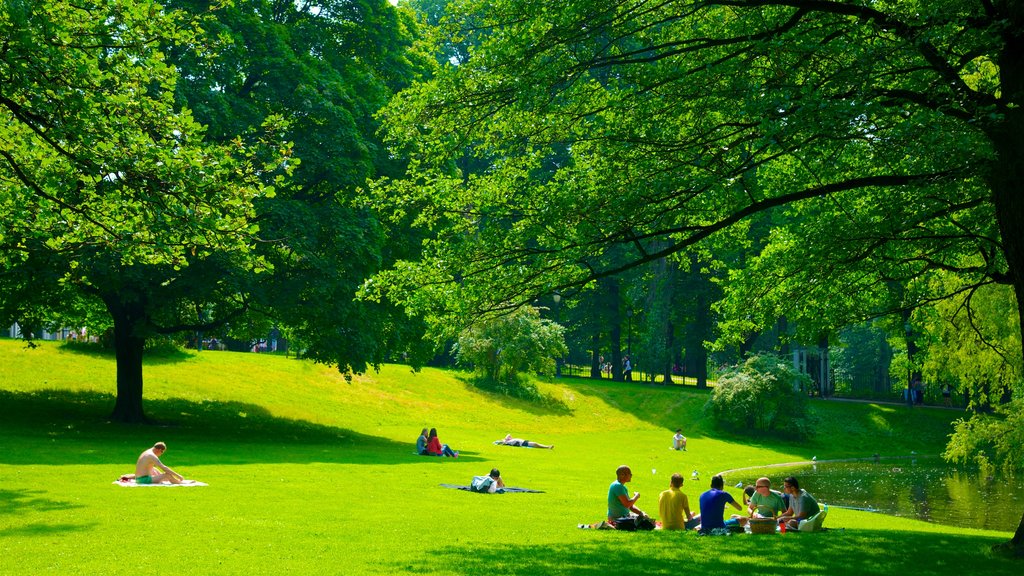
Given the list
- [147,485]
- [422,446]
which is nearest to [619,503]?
[147,485]

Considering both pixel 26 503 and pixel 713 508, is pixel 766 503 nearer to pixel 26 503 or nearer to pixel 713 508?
pixel 713 508

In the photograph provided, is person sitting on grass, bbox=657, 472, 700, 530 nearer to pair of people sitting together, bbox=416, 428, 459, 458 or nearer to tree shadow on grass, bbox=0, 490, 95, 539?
tree shadow on grass, bbox=0, 490, 95, 539

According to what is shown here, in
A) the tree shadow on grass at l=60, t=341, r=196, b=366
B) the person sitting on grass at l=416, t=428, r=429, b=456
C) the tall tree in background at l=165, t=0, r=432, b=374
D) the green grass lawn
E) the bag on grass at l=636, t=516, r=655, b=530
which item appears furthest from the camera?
the tree shadow on grass at l=60, t=341, r=196, b=366

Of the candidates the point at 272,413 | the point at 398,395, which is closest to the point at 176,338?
the point at 272,413

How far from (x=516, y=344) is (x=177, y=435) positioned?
26919 millimetres

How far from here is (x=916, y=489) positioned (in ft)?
105

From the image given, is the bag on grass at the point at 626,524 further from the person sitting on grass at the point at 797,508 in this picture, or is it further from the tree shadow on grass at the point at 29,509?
the tree shadow on grass at the point at 29,509

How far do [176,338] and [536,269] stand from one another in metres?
33.5

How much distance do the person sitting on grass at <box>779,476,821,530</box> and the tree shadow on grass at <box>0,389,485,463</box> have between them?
14489 millimetres

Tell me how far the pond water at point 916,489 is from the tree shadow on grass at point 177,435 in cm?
1284

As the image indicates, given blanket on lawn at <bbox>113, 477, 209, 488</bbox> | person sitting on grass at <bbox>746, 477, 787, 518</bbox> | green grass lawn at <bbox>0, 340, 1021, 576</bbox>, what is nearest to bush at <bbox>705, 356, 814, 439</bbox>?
green grass lawn at <bbox>0, 340, 1021, 576</bbox>

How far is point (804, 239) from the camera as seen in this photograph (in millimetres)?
17844

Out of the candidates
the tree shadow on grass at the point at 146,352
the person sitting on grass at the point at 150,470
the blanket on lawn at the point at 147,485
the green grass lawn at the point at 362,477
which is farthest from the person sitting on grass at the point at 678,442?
the person sitting on grass at the point at 150,470

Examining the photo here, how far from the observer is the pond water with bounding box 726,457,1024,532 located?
85.9ft
